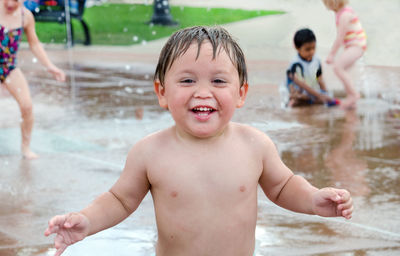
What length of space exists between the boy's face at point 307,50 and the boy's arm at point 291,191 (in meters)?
4.88

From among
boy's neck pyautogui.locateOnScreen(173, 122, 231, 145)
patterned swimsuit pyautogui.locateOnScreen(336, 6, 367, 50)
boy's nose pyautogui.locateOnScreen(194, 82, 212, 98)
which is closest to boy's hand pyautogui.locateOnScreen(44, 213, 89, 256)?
boy's neck pyautogui.locateOnScreen(173, 122, 231, 145)

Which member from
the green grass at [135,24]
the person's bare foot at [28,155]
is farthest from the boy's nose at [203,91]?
the green grass at [135,24]

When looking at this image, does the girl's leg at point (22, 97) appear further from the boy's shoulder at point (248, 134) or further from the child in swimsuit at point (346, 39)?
the child in swimsuit at point (346, 39)

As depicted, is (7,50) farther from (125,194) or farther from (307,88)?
(125,194)

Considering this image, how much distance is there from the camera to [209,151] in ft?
8.07

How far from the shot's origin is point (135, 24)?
1802cm

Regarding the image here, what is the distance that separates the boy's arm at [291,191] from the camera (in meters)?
2.39

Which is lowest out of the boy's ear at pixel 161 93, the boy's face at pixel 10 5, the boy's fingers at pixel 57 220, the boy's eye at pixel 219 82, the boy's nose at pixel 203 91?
the boy's fingers at pixel 57 220

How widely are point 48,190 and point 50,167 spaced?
627 millimetres

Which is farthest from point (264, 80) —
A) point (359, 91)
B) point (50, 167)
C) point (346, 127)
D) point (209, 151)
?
point (209, 151)

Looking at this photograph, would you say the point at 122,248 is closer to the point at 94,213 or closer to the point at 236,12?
the point at 94,213

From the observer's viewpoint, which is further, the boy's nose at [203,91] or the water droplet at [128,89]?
the water droplet at [128,89]

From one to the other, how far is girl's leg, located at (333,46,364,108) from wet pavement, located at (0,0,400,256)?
18cm

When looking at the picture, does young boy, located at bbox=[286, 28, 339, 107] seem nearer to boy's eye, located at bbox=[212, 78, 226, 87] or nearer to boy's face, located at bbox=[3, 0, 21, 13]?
boy's face, located at bbox=[3, 0, 21, 13]
